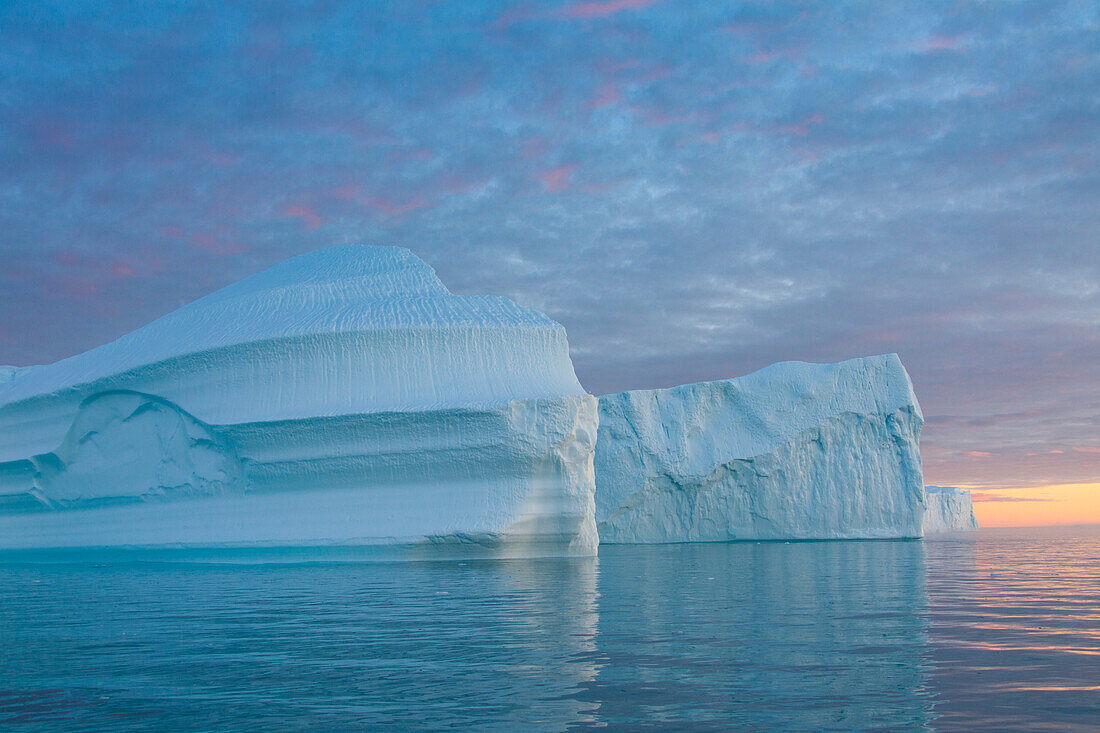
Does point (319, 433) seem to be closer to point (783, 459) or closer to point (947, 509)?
point (783, 459)

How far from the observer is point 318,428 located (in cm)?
1597

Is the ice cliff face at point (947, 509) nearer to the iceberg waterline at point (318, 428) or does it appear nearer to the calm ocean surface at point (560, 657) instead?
the iceberg waterline at point (318, 428)

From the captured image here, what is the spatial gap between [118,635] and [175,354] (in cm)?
1221

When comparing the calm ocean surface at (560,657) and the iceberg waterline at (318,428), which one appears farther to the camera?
the iceberg waterline at (318,428)

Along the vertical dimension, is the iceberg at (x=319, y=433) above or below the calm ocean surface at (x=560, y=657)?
above

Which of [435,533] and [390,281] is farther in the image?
[390,281]

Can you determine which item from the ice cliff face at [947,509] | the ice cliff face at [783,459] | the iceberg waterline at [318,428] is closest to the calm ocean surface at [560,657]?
the iceberg waterline at [318,428]

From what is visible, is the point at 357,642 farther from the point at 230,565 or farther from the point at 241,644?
the point at 230,565

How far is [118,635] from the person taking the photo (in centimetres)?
624

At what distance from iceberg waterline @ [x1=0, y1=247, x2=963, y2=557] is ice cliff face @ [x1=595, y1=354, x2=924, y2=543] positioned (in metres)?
10.1

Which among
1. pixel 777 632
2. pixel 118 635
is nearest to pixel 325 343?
pixel 118 635

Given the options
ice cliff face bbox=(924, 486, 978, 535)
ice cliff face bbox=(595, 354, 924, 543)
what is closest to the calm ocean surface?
ice cliff face bbox=(595, 354, 924, 543)

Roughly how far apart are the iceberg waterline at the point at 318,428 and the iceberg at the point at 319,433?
38 millimetres

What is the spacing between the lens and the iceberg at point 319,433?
52.2 feet
